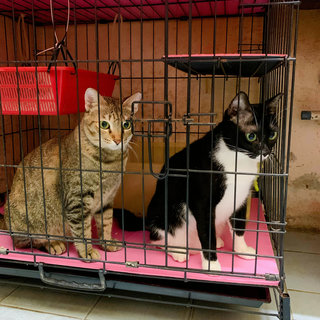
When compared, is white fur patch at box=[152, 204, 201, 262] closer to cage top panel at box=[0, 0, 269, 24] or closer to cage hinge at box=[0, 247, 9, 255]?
cage hinge at box=[0, 247, 9, 255]

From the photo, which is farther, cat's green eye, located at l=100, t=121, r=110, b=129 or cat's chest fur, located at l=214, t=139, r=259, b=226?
cat's green eye, located at l=100, t=121, r=110, b=129

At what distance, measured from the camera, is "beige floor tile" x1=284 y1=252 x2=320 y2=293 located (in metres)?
1.59

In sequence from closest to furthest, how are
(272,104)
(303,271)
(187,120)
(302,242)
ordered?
1. (187,120)
2. (272,104)
3. (303,271)
4. (302,242)

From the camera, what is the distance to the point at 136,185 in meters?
2.06

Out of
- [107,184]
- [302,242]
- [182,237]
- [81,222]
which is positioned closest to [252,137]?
[182,237]

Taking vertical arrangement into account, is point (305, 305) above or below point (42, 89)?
below

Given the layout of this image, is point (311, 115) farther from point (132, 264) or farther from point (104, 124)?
point (132, 264)

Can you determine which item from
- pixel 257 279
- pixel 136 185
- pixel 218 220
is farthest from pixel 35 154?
pixel 257 279

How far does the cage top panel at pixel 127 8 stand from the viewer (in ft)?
5.91

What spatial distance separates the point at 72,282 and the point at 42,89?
0.80m

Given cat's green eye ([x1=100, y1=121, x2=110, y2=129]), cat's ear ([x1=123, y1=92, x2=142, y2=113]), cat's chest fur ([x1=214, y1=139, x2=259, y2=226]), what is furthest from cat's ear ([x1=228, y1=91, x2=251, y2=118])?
cat's green eye ([x1=100, y1=121, x2=110, y2=129])

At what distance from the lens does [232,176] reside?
4.52 ft

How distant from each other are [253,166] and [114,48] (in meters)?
1.31

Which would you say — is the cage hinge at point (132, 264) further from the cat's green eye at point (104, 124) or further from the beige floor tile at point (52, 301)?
the cat's green eye at point (104, 124)
